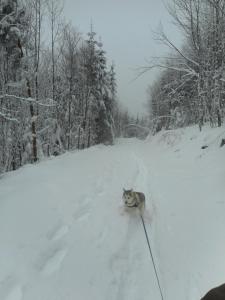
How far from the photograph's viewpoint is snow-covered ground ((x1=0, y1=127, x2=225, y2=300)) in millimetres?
4539

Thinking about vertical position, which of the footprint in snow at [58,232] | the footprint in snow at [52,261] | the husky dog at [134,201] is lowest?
the footprint in snow at [52,261]

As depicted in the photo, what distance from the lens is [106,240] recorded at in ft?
20.3

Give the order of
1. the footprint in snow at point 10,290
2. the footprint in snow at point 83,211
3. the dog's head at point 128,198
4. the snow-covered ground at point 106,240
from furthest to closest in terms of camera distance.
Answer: the dog's head at point 128,198, the footprint in snow at point 83,211, the snow-covered ground at point 106,240, the footprint in snow at point 10,290

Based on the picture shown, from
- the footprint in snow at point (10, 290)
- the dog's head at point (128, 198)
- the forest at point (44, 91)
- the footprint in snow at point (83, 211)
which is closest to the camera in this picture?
the footprint in snow at point (10, 290)

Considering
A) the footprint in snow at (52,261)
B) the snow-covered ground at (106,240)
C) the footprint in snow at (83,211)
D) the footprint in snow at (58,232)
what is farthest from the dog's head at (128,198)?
the footprint in snow at (52,261)

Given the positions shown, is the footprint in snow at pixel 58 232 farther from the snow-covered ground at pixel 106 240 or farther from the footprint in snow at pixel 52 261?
the footprint in snow at pixel 52 261

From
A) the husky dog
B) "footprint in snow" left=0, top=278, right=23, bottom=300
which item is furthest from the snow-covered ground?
the husky dog

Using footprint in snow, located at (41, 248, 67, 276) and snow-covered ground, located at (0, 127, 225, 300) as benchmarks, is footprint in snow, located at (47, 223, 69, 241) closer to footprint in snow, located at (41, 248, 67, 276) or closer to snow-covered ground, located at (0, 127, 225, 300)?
snow-covered ground, located at (0, 127, 225, 300)

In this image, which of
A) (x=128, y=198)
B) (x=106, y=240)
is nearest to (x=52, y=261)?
(x=106, y=240)

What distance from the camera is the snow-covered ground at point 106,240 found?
454 centimetres

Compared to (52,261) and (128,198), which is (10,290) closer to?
(52,261)

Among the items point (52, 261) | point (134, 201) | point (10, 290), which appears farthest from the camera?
point (134, 201)

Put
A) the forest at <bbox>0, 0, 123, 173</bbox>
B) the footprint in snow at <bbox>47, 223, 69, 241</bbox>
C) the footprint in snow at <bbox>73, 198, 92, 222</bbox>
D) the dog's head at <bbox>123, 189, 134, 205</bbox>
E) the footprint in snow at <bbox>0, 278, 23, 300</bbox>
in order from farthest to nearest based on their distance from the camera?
the forest at <bbox>0, 0, 123, 173</bbox>
the dog's head at <bbox>123, 189, 134, 205</bbox>
the footprint in snow at <bbox>73, 198, 92, 222</bbox>
the footprint in snow at <bbox>47, 223, 69, 241</bbox>
the footprint in snow at <bbox>0, 278, 23, 300</bbox>

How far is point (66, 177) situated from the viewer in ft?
37.2
